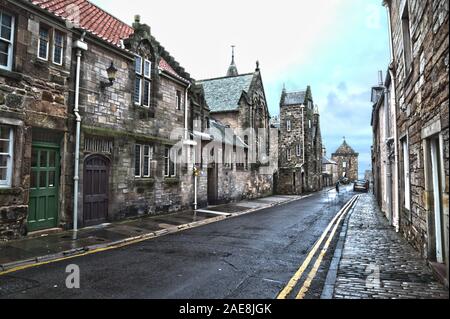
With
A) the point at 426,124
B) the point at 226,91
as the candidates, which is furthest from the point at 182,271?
the point at 226,91

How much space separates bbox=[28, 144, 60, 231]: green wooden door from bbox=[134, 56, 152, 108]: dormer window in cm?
492

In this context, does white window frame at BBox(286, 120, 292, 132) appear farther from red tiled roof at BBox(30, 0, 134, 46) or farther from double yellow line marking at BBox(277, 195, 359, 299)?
double yellow line marking at BBox(277, 195, 359, 299)

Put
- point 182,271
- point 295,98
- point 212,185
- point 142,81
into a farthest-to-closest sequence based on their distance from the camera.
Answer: point 295,98 → point 212,185 → point 142,81 → point 182,271

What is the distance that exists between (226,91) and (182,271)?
92.5 feet

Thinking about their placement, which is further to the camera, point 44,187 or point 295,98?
point 295,98

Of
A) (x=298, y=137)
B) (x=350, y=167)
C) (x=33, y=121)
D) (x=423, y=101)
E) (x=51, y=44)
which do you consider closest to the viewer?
(x=423, y=101)

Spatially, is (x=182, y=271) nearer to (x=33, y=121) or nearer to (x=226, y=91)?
(x=33, y=121)

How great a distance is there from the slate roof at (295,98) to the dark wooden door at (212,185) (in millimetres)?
26089

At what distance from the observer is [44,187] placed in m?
10.3

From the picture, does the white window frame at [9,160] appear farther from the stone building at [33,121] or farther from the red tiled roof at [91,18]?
the red tiled roof at [91,18]

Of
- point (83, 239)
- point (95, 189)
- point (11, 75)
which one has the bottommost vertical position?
point (83, 239)

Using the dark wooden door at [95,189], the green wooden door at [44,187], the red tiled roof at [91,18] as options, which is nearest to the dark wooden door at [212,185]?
the dark wooden door at [95,189]

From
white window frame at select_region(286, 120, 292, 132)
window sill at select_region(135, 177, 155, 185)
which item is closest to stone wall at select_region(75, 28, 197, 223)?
window sill at select_region(135, 177, 155, 185)

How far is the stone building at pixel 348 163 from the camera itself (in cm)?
9225
